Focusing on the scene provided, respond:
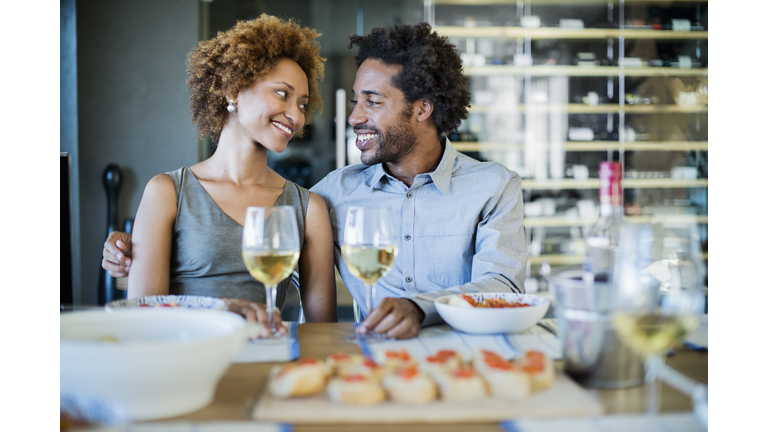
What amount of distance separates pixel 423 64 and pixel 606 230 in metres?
1.23

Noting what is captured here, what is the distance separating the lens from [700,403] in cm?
57

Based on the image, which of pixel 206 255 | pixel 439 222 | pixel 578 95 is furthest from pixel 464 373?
pixel 578 95

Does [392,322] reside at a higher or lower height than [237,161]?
lower

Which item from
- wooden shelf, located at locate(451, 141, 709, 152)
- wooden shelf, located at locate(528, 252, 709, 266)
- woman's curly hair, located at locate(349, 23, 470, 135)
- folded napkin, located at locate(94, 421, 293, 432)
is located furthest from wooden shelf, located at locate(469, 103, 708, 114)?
folded napkin, located at locate(94, 421, 293, 432)

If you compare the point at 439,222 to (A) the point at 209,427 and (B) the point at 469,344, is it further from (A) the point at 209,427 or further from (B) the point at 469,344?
(A) the point at 209,427

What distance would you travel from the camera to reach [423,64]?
1.85 m

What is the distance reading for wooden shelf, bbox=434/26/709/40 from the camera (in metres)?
4.09

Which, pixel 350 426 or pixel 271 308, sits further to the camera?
pixel 271 308

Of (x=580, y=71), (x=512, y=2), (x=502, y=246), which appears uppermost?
(x=512, y=2)

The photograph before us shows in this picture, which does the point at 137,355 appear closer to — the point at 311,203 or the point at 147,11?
the point at 311,203

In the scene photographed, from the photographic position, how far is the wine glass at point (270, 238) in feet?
2.73

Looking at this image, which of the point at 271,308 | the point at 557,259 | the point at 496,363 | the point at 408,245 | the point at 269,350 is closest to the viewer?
the point at 496,363
